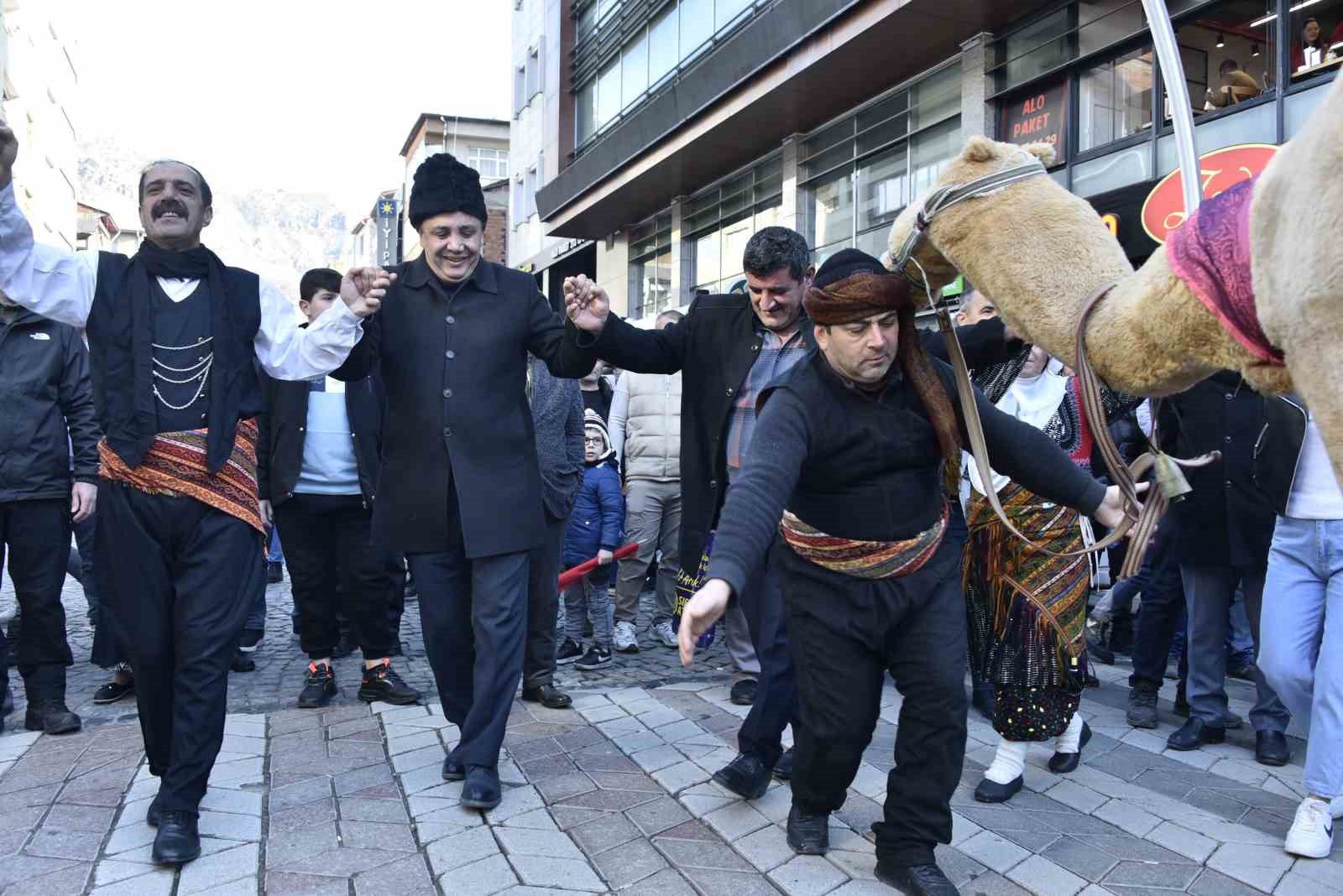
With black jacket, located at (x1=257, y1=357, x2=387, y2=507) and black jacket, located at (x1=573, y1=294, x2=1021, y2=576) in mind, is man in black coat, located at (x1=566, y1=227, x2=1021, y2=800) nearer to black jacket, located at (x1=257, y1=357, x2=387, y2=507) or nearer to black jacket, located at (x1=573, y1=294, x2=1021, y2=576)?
black jacket, located at (x1=573, y1=294, x2=1021, y2=576)

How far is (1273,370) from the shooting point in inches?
70.1

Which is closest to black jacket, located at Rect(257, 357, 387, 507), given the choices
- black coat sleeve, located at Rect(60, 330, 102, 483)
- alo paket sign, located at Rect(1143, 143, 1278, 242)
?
black coat sleeve, located at Rect(60, 330, 102, 483)

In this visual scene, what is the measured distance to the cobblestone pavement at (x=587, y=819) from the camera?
3340 mm

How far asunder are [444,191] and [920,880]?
2996mm

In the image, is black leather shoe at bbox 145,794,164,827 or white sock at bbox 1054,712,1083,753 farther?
white sock at bbox 1054,712,1083,753

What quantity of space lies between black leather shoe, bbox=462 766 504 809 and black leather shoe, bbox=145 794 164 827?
3.28ft

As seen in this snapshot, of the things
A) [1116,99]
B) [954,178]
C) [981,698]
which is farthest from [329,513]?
[1116,99]

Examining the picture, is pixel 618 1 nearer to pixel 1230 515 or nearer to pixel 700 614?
pixel 1230 515

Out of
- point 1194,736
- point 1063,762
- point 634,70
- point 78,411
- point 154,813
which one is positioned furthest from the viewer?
point 634,70

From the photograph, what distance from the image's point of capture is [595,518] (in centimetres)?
714

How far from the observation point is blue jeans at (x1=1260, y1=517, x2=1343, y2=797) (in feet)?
12.0

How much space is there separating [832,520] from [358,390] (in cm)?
354

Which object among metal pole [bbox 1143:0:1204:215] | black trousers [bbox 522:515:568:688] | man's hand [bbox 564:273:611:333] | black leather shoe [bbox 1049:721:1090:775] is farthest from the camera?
black trousers [bbox 522:515:568:688]

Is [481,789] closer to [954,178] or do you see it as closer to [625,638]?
[954,178]
